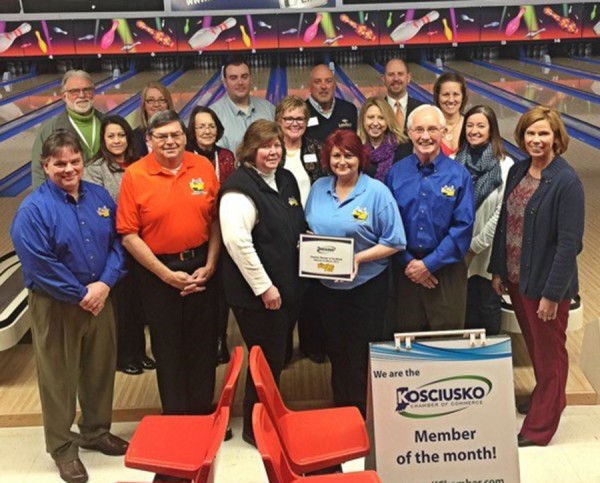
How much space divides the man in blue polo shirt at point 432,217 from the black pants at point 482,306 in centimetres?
29

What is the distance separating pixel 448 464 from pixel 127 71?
34.4ft

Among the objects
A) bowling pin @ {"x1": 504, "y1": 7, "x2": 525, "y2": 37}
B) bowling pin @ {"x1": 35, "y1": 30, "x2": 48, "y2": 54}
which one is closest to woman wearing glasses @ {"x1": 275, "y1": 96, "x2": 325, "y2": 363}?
bowling pin @ {"x1": 504, "y1": 7, "x2": 525, "y2": 37}

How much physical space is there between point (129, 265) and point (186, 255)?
284 mm

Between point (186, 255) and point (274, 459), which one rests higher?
point (186, 255)

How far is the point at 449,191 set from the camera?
2.27 metres

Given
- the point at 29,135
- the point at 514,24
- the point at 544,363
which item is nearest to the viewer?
the point at 544,363

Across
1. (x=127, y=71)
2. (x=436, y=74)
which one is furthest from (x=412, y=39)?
(x=127, y=71)

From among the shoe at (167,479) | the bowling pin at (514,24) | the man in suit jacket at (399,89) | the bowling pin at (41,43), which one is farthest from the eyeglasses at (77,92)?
the bowling pin at (514,24)

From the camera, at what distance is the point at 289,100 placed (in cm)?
256

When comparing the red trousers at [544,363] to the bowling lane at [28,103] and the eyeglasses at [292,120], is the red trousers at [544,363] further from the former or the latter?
A: the bowling lane at [28,103]

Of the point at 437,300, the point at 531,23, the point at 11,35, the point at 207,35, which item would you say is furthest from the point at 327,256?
the point at 11,35

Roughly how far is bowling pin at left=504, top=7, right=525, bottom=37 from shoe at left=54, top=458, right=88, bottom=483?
400 inches

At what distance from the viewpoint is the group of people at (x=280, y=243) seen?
7.14ft

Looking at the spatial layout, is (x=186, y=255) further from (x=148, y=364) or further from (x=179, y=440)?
(x=148, y=364)
